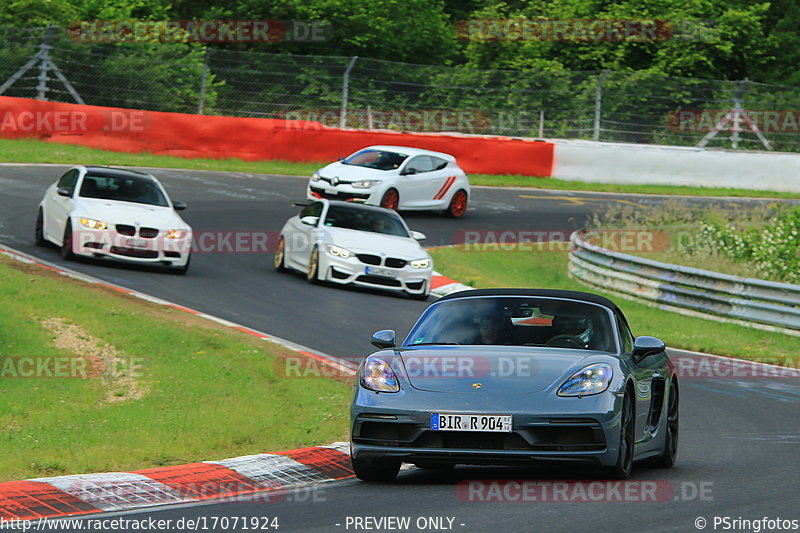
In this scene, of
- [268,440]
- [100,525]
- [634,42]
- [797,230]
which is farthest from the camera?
[634,42]

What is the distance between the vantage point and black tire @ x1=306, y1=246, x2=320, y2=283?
2062 cm

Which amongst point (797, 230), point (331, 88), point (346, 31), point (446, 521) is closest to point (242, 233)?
point (797, 230)

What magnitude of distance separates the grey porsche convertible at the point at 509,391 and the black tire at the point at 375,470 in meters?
0.01

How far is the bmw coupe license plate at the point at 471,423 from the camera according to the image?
809 cm

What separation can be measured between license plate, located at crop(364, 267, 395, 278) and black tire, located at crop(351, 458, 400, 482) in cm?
1170

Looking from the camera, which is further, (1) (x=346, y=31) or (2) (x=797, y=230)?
(1) (x=346, y=31)

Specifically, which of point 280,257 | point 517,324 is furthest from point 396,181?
point 517,324

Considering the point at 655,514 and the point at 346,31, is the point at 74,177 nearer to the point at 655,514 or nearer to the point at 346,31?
the point at 655,514

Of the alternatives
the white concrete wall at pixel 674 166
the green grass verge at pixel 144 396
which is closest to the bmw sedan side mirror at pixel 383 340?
the green grass verge at pixel 144 396

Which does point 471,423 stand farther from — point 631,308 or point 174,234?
point 631,308

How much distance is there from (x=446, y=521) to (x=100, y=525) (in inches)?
71.3

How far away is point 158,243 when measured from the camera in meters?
19.9

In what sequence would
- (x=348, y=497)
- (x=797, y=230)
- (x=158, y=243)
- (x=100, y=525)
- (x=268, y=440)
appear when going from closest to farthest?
(x=100, y=525) < (x=348, y=497) < (x=268, y=440) < (x=158, y=243) < (x=797, y=230)

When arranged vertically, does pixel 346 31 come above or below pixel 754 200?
above
